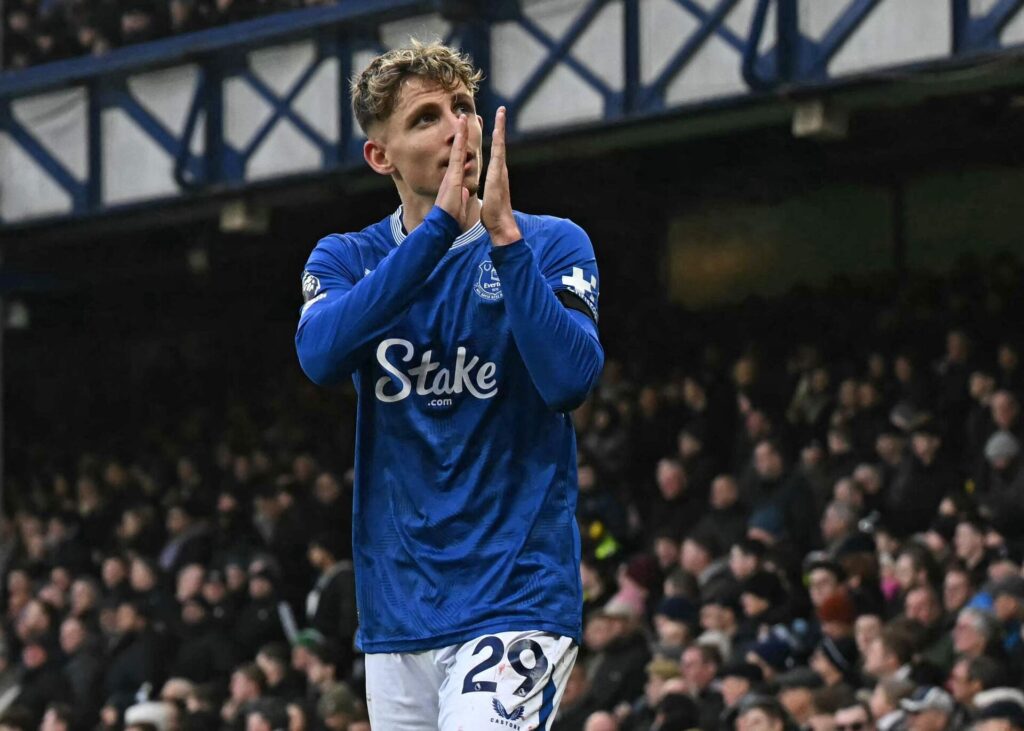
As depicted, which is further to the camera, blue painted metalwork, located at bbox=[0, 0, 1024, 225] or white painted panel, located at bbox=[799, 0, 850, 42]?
blue painted metalwork, located at bbox=[0, 0, 1024, 225]

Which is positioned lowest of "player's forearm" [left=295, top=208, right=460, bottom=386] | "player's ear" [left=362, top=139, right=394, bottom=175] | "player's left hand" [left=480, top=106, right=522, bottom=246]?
"player's forearm" [left=295, top=208, right=460, bottom=386]

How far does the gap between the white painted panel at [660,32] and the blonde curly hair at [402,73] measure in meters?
9.98

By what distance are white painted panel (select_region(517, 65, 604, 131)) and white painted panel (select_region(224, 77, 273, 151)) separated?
9.23ft

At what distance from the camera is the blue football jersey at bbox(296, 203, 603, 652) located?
14.9ft

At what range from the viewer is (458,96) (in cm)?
454

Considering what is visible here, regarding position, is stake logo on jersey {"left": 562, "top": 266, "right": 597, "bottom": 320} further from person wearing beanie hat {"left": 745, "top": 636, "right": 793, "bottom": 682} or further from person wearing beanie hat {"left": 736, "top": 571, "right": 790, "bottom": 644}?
person wearing beanie hat {"left": 736, "top": 571, "right": 790, "bottom": 644}

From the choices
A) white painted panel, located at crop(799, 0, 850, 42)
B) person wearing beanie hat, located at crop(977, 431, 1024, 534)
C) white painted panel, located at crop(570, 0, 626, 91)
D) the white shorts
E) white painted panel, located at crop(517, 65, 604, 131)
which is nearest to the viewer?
the white shorts

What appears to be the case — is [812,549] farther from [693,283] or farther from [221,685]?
[693,283]

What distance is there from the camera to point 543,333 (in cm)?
433

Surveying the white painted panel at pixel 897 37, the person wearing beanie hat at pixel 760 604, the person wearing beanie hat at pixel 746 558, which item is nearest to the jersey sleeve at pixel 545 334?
the person wearing beanie hat at pixel 760 604

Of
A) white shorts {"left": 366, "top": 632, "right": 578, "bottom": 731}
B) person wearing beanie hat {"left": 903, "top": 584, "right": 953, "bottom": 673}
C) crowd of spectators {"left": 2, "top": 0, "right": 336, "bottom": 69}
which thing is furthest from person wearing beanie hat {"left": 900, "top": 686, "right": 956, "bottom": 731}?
crowd of spectators {"left": 2, "top": 0, "right": 336, "bottom": 69}

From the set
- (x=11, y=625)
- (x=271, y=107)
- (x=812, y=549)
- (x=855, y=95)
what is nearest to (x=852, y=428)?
(x=812, y=549)

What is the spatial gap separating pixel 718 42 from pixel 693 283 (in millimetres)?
6040

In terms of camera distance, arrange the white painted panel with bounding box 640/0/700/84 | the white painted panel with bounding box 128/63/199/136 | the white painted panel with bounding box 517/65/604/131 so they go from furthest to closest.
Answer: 1. the white painted panel with bounding box 128/63/199/136
2. the white painted panel with bounding box 517/65/604/131
3. the white painted panel with bounding box 640/0/700/84
